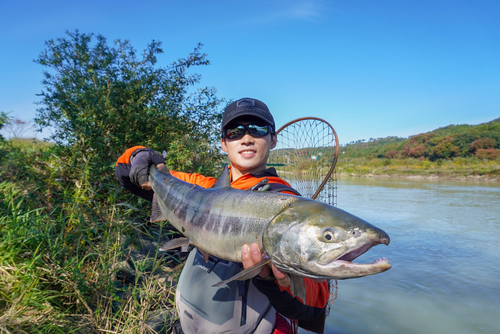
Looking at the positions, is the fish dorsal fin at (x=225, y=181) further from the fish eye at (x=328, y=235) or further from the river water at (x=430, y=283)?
the river water at (x=430, y=283)

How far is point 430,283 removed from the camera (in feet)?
22.3

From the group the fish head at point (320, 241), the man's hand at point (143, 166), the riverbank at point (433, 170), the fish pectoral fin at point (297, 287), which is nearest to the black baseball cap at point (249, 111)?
the man's hand at point (143, 166)

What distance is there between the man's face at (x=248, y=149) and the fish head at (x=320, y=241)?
1.04 metres

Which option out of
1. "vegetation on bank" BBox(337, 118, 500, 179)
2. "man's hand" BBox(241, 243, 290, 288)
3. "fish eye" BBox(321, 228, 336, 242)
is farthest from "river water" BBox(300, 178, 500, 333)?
"vegetation on bank" BBox(337, 118, 500, 179)

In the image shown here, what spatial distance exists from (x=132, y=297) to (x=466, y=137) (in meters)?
57.5

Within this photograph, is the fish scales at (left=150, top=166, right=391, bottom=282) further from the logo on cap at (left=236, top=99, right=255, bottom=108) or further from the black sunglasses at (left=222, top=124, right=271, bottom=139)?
the logo on cap at (left=236, top=99, right=255, bottom=108)

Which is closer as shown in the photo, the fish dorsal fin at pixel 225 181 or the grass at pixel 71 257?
the fish dorsal fin at pixel 225 181

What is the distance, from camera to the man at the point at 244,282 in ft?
6.57

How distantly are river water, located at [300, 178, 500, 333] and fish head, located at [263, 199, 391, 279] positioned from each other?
4.27 m

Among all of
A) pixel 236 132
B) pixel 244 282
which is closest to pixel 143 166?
pixel 236 132

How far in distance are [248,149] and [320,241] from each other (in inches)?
52.8

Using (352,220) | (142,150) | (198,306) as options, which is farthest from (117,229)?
(352,220)

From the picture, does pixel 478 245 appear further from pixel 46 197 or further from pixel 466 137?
pixel 466 137

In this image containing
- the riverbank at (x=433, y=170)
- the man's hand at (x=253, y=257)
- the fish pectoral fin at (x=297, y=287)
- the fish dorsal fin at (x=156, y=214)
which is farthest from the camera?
the riverbank at (x=433, y=170)
